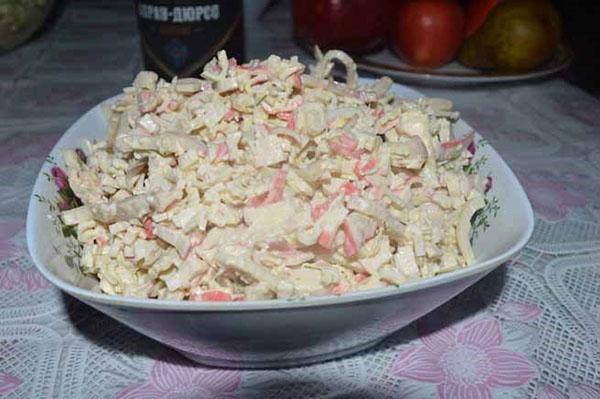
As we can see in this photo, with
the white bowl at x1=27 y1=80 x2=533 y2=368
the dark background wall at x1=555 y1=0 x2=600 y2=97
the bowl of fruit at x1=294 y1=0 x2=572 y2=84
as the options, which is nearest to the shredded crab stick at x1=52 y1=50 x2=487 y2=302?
the white bowl at x1=27 y1=80 x2=533 y2=368

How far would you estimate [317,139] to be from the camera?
26.1 inches

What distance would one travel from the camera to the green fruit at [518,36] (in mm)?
1352

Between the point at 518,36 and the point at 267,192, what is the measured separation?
2.97 feet

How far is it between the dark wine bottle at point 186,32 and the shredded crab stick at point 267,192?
0.36 meters

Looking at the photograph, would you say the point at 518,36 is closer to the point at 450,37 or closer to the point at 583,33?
the point at 450,37

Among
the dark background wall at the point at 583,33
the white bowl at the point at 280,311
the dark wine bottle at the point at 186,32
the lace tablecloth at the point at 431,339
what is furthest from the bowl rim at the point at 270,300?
the dark background wall at the point at 583,33

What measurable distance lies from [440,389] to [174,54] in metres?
0.71

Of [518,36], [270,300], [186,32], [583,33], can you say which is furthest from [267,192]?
[583,33]

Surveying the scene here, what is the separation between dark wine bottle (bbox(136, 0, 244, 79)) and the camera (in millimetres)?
1076

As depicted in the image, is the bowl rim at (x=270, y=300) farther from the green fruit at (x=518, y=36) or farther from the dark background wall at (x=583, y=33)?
the dark background wall at (x=583, y=33)

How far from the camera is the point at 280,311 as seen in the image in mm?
508

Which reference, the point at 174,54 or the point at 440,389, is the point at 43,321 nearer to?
the point at 440,389

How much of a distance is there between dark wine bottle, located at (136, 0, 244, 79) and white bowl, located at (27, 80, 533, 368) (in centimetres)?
48

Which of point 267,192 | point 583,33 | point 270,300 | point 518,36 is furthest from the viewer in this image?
point 583,33
